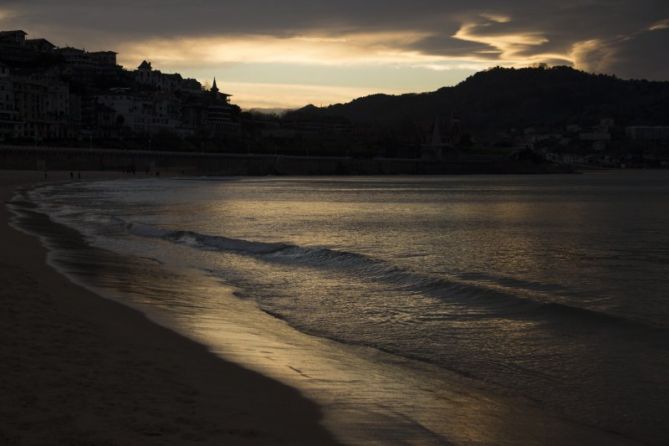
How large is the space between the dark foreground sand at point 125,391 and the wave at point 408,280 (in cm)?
621

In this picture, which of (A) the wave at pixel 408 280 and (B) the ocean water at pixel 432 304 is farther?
(A) the wave at pixel 408 280

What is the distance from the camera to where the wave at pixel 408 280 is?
13562mm

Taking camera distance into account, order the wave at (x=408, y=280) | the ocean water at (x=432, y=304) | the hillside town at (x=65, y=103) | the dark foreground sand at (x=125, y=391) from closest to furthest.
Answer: the dark foreground sand at (x=125, y=391)
the ocean water at (x=432, y=304)
the wave at (x=408, y=280)
the hillside town at (x=65, y=103)

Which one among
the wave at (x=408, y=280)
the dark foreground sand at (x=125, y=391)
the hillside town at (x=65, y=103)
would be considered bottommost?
the wave at (x=408, y=280)

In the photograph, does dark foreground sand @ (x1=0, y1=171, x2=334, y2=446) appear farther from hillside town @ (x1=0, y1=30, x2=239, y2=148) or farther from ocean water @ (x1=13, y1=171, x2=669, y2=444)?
hillside town @ (x1=0, y1=30, x2=239, y2=148)

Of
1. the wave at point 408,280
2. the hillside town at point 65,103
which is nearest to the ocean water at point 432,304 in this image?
the wave at point 408,280

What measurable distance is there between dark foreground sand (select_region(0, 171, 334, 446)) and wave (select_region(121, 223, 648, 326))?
20.4 feet

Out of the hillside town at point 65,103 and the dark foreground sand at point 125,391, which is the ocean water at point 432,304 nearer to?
the dark foreground sand at point 125,391

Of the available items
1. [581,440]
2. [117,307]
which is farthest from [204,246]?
[581,440]

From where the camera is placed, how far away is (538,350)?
10.5m

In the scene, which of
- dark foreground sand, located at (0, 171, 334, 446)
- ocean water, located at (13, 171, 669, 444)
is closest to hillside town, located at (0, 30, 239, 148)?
ocean water, located at (13, 171, 669, 444)

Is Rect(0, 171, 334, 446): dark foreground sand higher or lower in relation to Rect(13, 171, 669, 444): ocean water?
higher

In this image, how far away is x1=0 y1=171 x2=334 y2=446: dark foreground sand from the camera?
5781mm

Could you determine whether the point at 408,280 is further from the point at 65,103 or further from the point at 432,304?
the point at 65,103
